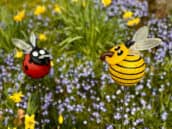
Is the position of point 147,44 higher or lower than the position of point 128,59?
higher

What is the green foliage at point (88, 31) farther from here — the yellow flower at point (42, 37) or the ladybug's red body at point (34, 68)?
the ladybug's red body at point (34, 68)

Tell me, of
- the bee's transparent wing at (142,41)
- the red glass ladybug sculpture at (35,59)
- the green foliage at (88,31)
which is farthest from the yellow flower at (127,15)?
the bee's transparent wing at (142,41)

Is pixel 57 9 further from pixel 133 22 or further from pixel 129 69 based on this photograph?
pixel 129 69

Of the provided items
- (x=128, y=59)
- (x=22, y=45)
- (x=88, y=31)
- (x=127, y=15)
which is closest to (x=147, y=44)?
(x=128, y=59)

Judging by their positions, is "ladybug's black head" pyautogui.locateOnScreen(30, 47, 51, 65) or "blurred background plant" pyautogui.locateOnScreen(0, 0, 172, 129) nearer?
"ladybug's black head" pyautogui.locateOnScreen(30, 47, 51, 65)

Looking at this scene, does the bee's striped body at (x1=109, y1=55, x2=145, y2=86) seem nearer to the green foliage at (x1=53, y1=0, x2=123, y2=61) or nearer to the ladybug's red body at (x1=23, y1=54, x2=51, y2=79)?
the ladybug's red body at (x1=23, y1=54, x2=51, y2=79)

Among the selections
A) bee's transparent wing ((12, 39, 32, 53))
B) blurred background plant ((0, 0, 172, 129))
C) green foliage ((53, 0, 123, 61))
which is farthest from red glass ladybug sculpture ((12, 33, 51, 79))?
green foliage ((53, 0, 123, 61))

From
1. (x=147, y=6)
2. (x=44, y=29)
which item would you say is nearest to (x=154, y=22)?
(x=147, y=6)
